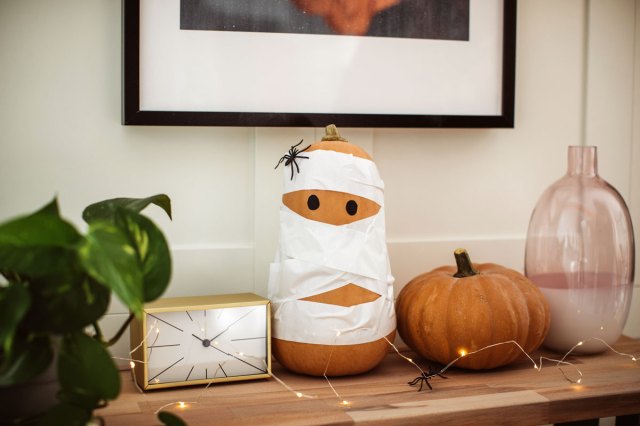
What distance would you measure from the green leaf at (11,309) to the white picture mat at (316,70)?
0.59 meters

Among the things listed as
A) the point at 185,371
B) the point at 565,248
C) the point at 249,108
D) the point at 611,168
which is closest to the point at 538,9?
the point at 611,168

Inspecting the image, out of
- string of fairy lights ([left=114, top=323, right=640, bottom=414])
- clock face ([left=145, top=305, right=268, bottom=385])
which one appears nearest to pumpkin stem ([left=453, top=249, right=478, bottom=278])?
string of fairy lights ([left=114, top=323, right=640, bottom=414])

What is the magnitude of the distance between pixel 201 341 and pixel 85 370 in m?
0.37

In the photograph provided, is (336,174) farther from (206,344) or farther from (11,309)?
(11,309)

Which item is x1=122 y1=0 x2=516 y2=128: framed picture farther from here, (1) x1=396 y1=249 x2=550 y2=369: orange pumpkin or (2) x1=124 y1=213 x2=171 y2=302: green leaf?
(2) x1=124 y1=213 x2=171 y2=302: green leaf

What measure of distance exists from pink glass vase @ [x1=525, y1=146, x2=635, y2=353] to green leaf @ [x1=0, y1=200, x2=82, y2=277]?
2.90 feet

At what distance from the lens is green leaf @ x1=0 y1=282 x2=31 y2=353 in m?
0.66

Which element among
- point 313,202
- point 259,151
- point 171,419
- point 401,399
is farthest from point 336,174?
point 171,419

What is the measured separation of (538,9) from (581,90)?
0.20 m

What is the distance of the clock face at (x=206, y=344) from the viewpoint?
108 cm

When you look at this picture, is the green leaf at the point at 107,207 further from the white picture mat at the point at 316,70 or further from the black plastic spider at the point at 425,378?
the black plastic spider at the point at 425,378

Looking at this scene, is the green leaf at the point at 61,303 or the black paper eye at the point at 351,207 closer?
the green leaf at the point at 61,303

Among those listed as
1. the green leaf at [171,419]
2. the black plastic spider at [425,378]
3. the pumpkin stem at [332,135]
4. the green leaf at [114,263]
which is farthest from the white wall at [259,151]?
the green leaf at [114,263]

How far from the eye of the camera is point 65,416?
0.75 meters
